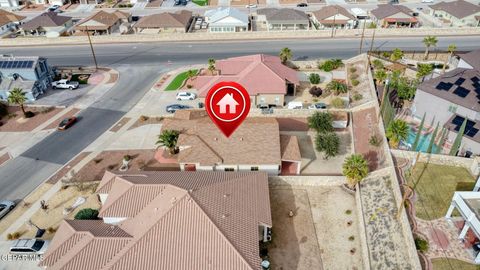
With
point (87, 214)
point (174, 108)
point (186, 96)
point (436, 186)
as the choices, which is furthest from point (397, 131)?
point (87, 214)

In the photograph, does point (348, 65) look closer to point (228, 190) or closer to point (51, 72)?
point (228, 190)

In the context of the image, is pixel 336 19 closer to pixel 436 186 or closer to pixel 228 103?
pixel 436 186

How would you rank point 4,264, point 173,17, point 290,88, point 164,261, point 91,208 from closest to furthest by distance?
1. point 164,261
2. point 4,264
3. point 91,208
4. point 290,88
5. point 173,17

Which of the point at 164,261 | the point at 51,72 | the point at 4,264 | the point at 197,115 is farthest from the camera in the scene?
the point at 51,72

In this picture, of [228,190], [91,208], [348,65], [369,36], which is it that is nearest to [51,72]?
[91,208]

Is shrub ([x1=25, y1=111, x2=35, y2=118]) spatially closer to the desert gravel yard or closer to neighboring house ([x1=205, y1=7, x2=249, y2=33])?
the desert gravel yard

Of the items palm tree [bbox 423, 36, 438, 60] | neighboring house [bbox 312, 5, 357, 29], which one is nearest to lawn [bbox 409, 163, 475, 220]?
palm tree [bbox 423, 36, 438, 60]

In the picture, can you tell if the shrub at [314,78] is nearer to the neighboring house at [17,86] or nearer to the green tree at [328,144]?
the green tree at [328,144]

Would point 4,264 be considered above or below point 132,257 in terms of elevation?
below
